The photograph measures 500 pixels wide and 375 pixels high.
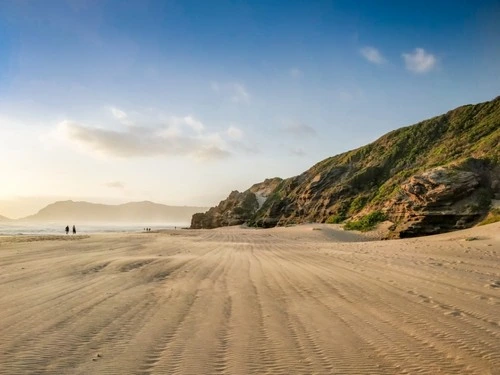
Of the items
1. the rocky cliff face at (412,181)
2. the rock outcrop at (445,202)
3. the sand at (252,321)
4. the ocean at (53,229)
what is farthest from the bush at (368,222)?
the ocean at (53,229)

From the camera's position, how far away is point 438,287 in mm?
8328

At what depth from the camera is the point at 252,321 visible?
5766mm

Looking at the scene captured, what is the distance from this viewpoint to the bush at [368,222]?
29953mm

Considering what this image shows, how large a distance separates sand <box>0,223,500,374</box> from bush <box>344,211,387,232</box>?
62.4ft

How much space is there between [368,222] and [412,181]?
6.13 metres

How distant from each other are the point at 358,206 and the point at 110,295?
33879mm

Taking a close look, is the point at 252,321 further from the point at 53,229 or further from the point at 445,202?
the point at 53,229

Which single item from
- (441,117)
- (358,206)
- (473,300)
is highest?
(441,117)

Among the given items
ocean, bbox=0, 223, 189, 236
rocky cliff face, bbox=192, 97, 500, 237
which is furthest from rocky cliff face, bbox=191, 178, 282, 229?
ocean, bbox=0, 223, 189, 236

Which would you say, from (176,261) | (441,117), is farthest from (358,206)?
(176,261)

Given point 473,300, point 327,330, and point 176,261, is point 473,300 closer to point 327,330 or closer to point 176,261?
point 327,330

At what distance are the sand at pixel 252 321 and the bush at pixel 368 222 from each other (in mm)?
19033

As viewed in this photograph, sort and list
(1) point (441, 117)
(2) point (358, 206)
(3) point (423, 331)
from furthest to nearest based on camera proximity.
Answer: (1) point (441, 117), (2) point (358, 206), (3) point (423, 331)

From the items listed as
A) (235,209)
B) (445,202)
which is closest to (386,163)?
(445,202)
